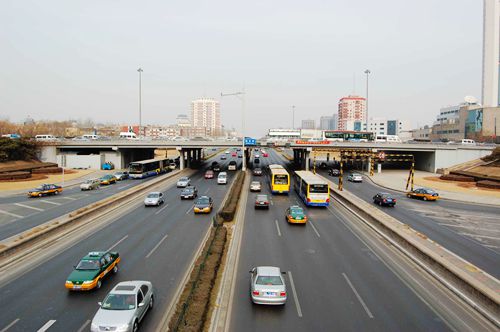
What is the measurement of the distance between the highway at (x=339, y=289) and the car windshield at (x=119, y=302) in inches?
155

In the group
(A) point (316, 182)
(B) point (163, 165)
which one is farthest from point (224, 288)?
(B) point (163, 165)

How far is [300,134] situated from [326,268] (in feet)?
352

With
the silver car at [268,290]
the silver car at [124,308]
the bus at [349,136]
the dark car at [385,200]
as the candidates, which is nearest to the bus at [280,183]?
the dark car at [385,200]

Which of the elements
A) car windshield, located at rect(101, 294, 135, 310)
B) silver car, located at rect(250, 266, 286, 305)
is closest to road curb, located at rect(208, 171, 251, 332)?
silver car, located at rect(250, 266, 286, 305)

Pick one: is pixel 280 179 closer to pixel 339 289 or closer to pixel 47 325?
pixel 339 289

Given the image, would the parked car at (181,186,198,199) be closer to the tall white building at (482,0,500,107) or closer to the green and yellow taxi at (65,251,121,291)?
the green and yellow taxi at (65,251,121,291)

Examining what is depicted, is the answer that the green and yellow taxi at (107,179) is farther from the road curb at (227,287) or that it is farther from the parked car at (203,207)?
the road curb at (227,287)

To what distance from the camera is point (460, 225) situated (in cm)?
2992

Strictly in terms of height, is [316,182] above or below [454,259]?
above

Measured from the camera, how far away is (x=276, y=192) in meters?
45.9

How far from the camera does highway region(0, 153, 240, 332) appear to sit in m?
13.9

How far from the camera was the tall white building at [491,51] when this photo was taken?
166m

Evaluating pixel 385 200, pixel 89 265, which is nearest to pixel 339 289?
pixel 89 265

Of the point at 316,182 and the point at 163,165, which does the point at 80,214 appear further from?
the point at 163,165
